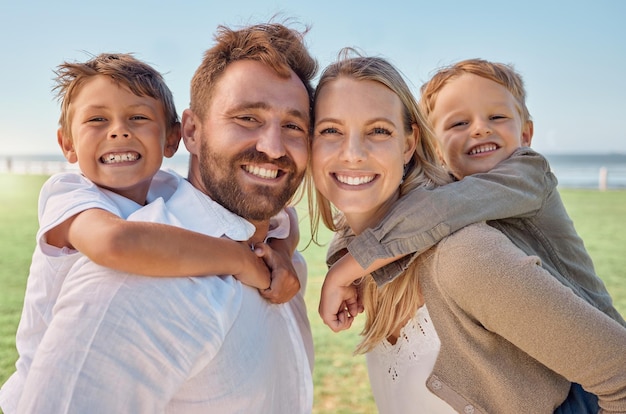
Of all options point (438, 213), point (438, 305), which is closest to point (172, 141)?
point (438, 213)

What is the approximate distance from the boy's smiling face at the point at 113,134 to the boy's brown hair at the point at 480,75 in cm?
134

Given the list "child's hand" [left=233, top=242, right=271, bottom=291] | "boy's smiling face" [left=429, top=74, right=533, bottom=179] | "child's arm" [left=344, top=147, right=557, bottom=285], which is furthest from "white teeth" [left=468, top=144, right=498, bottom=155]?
"child's hand" [left=233, top=242, right=271, bottom=291]

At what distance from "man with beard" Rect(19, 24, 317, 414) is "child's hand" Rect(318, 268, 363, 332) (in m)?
0.12

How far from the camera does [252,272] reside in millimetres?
2139

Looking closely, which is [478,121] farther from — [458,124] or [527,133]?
[527,133]

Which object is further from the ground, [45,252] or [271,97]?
[271,97]

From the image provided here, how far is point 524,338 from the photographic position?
1.92m

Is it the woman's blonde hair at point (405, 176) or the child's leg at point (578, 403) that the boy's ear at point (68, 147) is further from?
the child's leg at point (578, 403)

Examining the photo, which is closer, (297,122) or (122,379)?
(122,379)

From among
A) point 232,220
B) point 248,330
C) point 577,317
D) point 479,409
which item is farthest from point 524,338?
point 232,220

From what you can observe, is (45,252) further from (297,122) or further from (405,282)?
(405,282)

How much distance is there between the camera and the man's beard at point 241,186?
2285 mm

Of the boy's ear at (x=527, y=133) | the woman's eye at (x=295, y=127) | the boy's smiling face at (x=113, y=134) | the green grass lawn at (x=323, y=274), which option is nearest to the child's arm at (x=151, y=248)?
the boy's smiling face at (x=113, y=134)

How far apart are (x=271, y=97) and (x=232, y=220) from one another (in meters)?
0.51
